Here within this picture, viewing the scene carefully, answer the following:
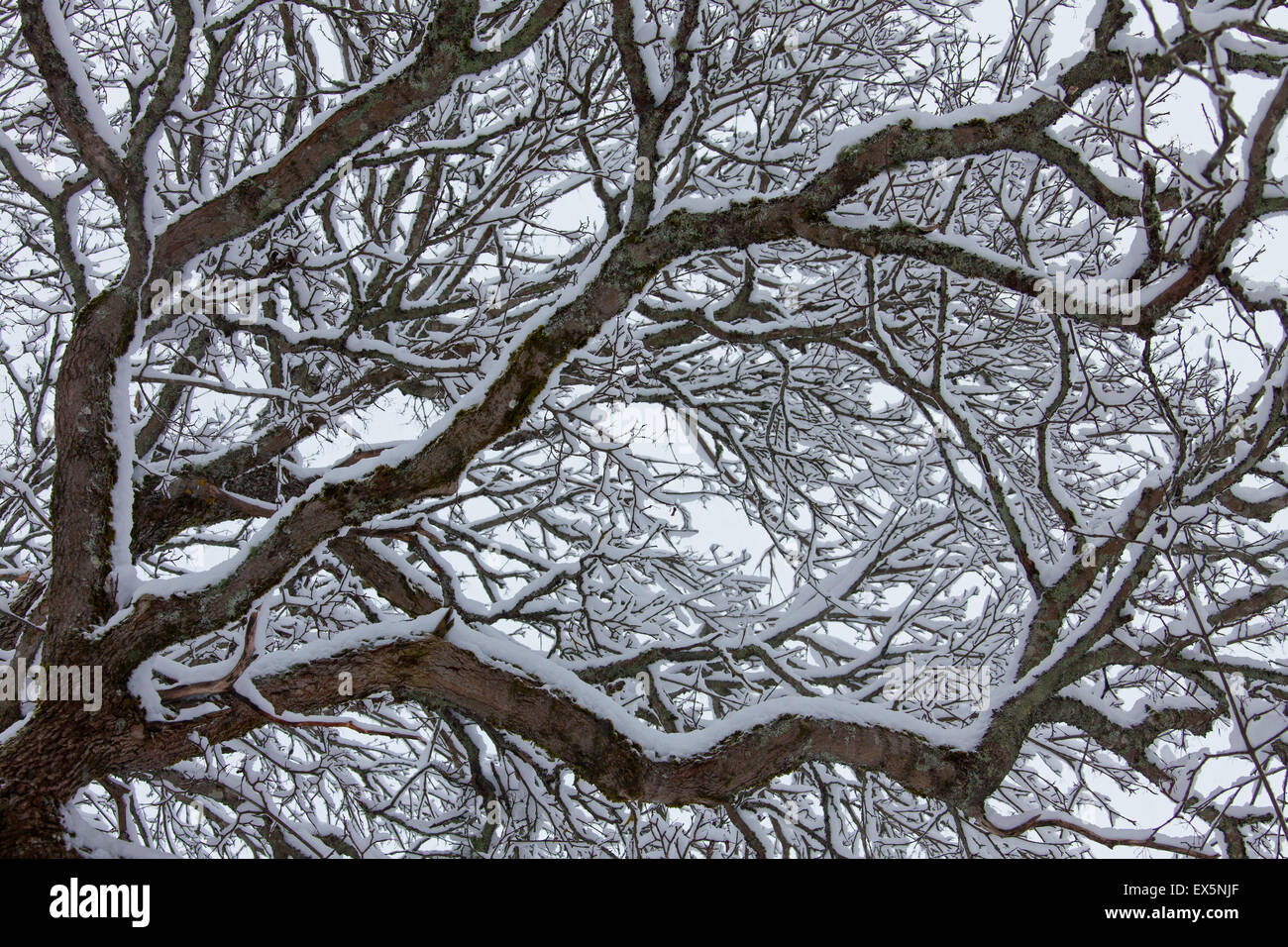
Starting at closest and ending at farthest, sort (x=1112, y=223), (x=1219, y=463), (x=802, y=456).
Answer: (x=1219, y=463), (x=1112, y=223), (x=802, y=456)

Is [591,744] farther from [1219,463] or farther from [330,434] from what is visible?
[1219,463]

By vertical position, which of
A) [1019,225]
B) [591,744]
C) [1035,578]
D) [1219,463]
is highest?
[1019,225]

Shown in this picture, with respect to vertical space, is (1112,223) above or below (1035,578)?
above

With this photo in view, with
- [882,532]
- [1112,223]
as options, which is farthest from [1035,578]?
[1112,223]

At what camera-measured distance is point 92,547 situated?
3205 mm

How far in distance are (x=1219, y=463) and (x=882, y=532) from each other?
160 cm
